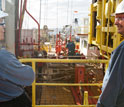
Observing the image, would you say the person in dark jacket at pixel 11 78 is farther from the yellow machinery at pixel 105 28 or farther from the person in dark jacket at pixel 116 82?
the yellow machinery at pixel 105 28

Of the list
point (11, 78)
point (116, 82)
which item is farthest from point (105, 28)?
point (11, 78)

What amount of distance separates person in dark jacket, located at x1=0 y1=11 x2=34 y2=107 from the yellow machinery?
1954mm

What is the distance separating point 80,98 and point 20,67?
4058mm

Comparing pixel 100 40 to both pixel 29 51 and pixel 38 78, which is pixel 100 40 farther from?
pixel 29 51

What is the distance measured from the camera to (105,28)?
351 cm

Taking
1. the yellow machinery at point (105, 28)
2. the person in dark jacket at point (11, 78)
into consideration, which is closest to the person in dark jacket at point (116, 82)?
the person in dark jacket at point (11, 78)

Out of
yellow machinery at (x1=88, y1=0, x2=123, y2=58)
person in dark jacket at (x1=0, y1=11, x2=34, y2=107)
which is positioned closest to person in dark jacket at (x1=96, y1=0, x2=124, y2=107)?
person in dark jacket at (x1=0, y1=11, x2=34, y2=107)

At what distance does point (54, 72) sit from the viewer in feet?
22.3

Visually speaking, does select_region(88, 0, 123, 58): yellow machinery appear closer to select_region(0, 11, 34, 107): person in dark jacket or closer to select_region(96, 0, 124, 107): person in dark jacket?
select_region(96, 0, 124, 107): person in dark jacket

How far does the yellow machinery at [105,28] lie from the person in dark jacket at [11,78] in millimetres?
1954

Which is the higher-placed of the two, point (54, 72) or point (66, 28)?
point (66, 28)

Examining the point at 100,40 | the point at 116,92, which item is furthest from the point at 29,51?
the point at 116,92

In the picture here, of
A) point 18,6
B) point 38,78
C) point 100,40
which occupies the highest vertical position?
point 18,6

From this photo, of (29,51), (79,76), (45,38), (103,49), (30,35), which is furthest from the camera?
(45,38)
